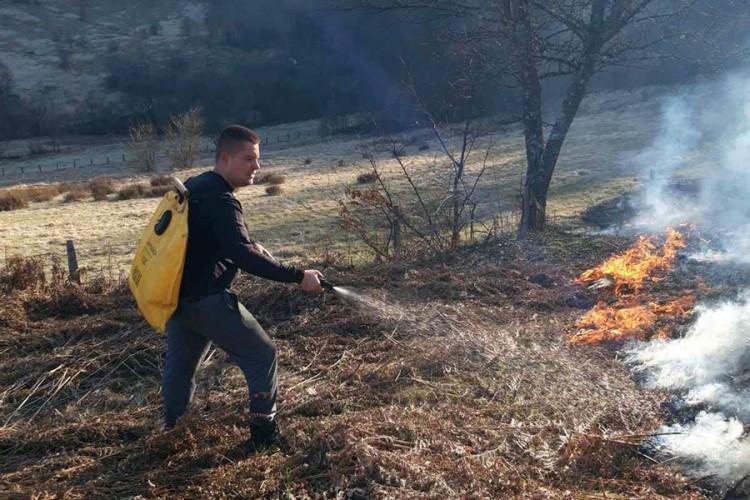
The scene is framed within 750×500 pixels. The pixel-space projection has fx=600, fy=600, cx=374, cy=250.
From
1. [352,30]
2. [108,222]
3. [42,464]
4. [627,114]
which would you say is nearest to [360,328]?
[42,464]

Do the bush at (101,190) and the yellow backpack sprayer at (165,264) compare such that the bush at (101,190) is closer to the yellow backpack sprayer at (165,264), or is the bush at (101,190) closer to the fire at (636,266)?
the fire at (636,266)

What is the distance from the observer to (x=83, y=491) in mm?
3568

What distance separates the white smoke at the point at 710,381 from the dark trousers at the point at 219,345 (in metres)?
2.73

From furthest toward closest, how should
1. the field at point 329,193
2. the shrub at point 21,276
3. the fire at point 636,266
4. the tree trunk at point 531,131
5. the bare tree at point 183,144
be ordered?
the bare tree at point 183,144, the field at point 329,193, the tree trunk at point 531,131, the shrub at point 21,276, the fire at point 636,266

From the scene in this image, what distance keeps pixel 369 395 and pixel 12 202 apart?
2376 centimetres

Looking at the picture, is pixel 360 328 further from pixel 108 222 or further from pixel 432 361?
pixel 108 222

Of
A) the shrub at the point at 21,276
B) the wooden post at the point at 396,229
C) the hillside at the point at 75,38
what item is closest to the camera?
the shrub at the point at 21,276

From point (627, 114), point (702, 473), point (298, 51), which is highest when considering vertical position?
point (298, 51)

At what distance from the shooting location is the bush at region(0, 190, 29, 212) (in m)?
23.2

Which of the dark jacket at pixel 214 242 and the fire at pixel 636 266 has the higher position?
the dark jacket at pixel 214 242

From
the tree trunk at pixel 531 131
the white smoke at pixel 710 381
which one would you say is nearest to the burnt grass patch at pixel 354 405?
the white smoke at pixel 710 381

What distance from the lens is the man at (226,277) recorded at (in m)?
3.54

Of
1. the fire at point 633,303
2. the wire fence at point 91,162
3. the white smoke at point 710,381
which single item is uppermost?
the wire fence at point 91,162

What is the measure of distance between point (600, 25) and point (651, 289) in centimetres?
542
